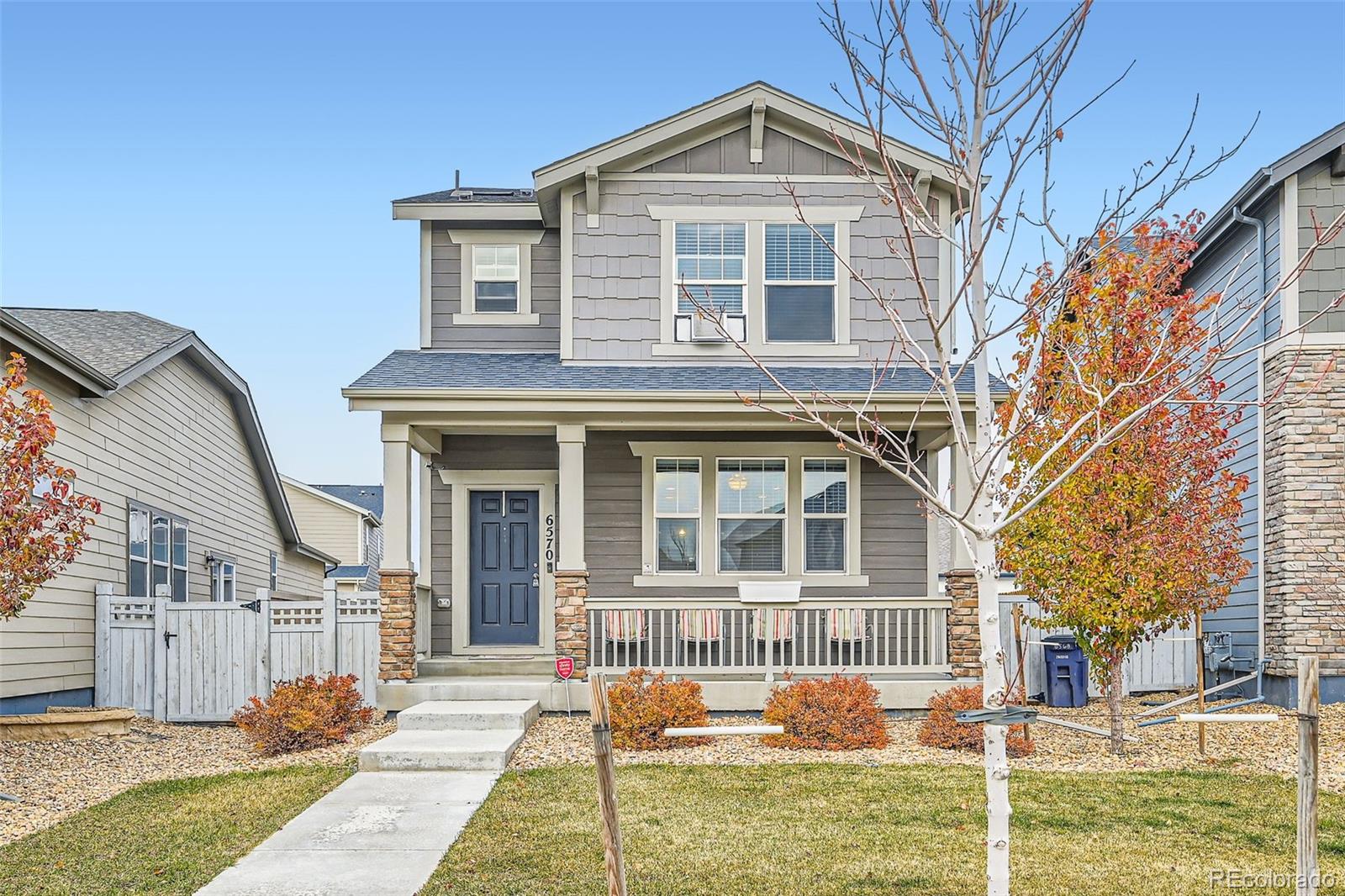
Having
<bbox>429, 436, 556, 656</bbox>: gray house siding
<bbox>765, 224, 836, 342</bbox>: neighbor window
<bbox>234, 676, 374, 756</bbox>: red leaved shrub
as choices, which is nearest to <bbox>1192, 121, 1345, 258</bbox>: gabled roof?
<bbox>765, 224, 836, 342</bbox>: neighbor window

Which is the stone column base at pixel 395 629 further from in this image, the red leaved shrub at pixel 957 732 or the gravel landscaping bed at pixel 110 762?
the red leaved shrub at pixel 957 732

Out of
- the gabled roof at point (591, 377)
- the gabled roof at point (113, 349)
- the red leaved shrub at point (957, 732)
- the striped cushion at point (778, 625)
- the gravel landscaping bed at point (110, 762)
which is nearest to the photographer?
the gravel landscaping bed at point (110, 762)

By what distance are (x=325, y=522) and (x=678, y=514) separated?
23.1 metres

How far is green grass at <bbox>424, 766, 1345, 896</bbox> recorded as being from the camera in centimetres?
622

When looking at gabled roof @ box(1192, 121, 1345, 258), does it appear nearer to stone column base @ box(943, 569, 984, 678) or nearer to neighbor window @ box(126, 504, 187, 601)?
stone column base @ box(943, 569, 984, 678)

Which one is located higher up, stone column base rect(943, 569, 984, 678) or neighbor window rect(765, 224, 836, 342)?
neighbor window rect(765, 224, 836, 342)

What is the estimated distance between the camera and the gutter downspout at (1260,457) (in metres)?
13.9

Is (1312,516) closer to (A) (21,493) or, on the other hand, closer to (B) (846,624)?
(B) (846,624)

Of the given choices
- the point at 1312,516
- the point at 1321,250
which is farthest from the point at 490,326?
the point at 1312,516

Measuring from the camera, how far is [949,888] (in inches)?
238

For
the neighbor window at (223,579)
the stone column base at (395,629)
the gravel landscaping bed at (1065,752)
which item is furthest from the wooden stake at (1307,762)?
the neighbor window at (223,579)

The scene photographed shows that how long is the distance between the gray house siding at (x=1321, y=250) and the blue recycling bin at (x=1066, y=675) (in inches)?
173

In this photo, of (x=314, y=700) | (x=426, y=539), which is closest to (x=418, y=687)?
(x=314, y=700)

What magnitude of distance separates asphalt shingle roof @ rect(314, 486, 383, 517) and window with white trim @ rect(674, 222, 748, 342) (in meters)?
29.8
